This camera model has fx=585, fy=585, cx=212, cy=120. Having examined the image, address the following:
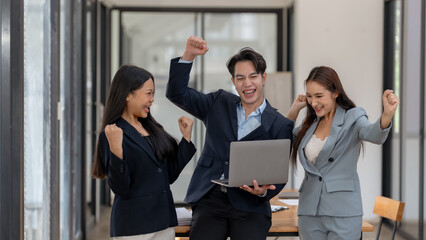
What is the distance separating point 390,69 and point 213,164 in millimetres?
4367

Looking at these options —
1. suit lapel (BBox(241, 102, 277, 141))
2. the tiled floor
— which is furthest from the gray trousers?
the tiled floor

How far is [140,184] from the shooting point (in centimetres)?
241

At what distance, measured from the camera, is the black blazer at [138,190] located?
2.38 meters

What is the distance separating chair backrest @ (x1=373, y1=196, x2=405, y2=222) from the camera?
10.3 ft

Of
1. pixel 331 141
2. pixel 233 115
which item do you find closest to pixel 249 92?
pixel 233 115

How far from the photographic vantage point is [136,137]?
2.42m

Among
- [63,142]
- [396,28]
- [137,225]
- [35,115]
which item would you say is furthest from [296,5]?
[137,225]

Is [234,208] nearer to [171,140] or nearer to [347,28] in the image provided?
[171,140]

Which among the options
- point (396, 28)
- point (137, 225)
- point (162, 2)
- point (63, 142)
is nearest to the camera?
point (137, 225)

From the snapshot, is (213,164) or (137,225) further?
(213,164)

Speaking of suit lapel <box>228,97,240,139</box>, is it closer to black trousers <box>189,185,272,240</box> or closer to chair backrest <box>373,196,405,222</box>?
black trousers <box>189,185,272,240</box>

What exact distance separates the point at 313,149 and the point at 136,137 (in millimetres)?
799

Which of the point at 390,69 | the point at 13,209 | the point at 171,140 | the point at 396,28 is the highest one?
the point at 396,28

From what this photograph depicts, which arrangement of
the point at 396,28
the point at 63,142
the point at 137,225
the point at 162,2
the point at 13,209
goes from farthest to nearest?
the point at 162,2, the point at 396,28, the point at 63,142, the point at 13,209, the point at 137,225
